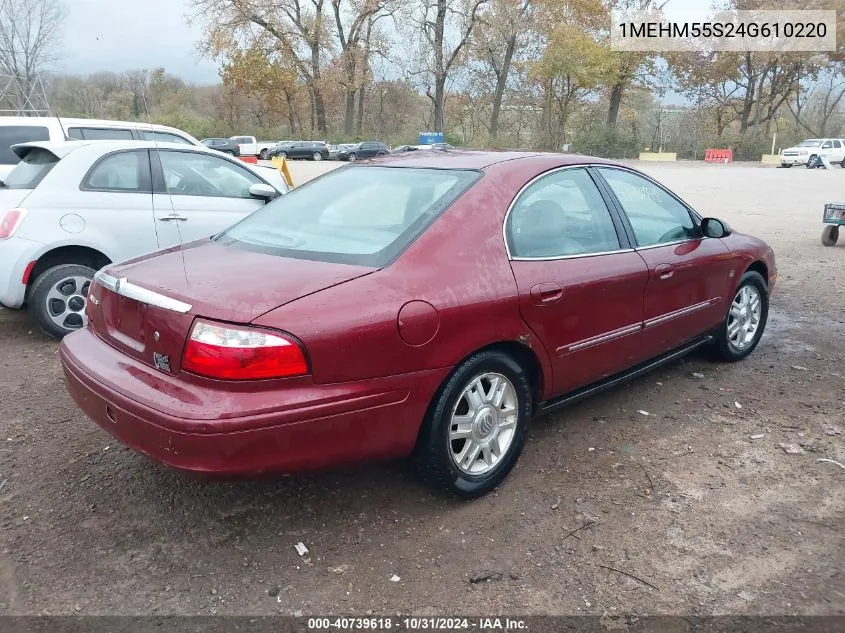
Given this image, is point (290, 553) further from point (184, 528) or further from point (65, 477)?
point (65, 477)

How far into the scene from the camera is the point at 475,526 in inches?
116

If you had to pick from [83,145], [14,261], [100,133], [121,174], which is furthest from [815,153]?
[14,261]

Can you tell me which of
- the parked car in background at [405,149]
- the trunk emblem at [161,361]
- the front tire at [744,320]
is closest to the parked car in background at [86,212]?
the parked car in background at [405,149]

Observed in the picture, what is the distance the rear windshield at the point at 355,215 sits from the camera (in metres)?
2.99

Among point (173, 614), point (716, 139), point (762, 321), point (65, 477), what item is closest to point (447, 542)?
point (173, 614)

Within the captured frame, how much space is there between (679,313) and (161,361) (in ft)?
9.78

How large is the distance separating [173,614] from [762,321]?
4511 millimetres

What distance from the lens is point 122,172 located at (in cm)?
566

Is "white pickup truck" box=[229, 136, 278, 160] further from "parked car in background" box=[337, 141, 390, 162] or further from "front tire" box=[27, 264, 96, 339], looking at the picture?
"front tire" box=[27, 264, 96, 339]

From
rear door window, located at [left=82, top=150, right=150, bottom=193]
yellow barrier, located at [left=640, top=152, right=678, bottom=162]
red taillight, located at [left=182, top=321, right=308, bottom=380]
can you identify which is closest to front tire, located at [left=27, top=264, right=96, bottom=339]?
rear door window, located at [left=82, top=150, right=150, bottom=193]

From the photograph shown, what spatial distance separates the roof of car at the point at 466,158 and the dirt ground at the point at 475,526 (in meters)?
1.50

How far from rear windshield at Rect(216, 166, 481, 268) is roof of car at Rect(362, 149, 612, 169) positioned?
9 cm

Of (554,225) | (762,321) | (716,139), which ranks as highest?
(716,139)

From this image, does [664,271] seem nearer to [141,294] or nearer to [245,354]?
[245,354]
